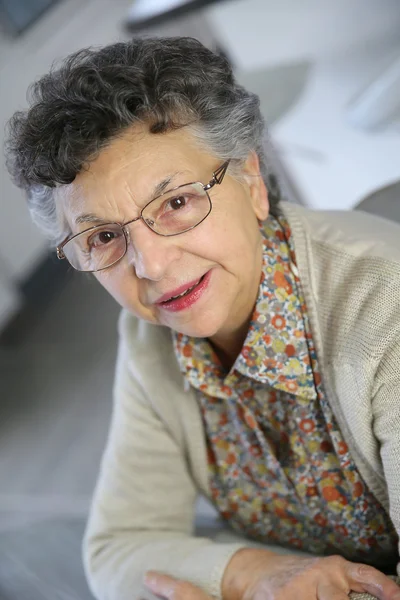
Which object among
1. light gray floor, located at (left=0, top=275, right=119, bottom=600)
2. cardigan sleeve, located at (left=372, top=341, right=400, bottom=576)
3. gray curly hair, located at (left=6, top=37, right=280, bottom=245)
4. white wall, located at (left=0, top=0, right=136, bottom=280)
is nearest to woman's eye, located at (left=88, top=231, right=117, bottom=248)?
gray curly hair, located at (left=6, top=37, right=280, bottom=245)

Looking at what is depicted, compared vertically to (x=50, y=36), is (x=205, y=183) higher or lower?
lower

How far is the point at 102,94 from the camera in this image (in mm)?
1091

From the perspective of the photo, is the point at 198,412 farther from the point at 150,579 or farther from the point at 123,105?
the point at 123,105

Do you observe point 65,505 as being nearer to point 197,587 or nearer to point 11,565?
point 11,565

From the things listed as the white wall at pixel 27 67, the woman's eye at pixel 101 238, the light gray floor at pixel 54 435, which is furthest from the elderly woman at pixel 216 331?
the white wall at pixel 27 67

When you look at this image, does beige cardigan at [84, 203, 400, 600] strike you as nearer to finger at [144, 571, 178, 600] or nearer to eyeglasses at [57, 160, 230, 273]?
finger at [144, 571, 178, 600]

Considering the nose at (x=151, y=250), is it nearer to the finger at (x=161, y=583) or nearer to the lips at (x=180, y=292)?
the lips at (x=180, y=292)

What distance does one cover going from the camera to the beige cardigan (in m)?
1.12

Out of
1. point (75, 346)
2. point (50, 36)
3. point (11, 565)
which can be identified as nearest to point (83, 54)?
point (11, 565)

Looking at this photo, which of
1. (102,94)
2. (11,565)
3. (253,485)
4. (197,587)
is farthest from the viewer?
(11,565)

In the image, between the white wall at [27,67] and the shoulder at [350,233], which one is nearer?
the shoulder at [350,233]

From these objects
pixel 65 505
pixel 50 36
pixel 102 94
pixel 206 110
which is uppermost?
pixel 50 36

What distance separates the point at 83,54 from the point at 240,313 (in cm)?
56

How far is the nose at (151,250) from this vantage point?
3.74ft
